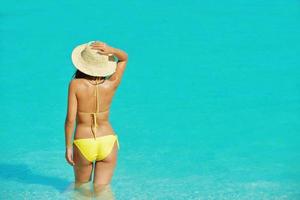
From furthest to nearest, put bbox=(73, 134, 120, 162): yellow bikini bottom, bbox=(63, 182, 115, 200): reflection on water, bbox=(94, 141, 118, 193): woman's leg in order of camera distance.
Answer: bbox=(63, 182, 115, 200): reflection on water < bbox=(94, 141, 118, 193): woman's leg < bbox=(73, 134, 120, 162): yellow bikini bottom

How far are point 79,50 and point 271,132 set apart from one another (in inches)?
139

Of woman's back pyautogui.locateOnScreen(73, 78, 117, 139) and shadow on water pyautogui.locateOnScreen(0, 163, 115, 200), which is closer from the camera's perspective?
woman's back pyautogui.locateOnScreen(73, 78, 117, 139)

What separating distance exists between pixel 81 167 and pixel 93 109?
1.58 ft

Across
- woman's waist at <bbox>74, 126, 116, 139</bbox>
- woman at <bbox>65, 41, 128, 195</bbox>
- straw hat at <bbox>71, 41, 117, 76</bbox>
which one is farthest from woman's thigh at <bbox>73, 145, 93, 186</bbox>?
straw hat at <bbox>71, 41, 117, 76</bbox>

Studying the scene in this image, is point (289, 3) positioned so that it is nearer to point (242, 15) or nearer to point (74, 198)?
point (242, 15)

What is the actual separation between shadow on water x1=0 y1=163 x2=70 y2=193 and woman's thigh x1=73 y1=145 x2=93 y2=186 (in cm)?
84

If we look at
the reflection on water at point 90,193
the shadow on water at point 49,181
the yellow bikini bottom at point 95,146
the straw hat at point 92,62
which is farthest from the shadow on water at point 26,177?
the straw hat at point 92,62

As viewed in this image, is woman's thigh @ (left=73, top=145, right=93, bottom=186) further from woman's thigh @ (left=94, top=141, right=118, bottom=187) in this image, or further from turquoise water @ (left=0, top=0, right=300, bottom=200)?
turquoise water @ (left=0, top=0, right=300, bottom=200)

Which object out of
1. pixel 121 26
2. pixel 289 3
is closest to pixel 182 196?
pixel 121 26

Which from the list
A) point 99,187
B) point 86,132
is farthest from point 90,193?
point 86,132

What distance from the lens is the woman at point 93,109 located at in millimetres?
5980

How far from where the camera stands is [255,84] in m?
10.7

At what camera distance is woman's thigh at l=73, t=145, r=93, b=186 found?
616 cm

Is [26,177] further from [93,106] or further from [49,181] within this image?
[93,106]
